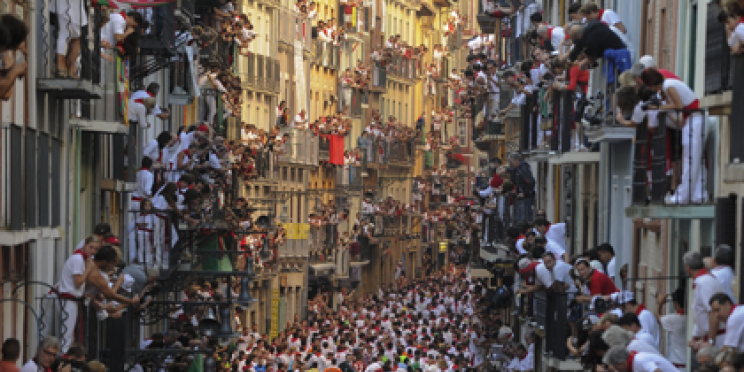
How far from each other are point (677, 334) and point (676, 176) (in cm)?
178

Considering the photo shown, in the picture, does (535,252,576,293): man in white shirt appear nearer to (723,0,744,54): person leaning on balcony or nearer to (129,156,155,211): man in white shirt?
(129,156,155,211): man in white shirt

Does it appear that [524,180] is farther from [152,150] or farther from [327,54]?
[327,54]

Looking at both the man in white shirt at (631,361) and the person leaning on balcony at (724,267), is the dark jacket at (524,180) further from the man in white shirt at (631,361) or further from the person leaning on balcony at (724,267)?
the man in white shirt at (631,361)

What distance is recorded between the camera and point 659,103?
17219 mm

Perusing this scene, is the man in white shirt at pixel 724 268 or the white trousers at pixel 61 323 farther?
the white trousers at pixel 61 323

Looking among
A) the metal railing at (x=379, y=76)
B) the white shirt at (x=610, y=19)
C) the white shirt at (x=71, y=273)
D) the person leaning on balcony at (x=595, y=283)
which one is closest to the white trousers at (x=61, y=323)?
the white shirt at (x=71, y=273)

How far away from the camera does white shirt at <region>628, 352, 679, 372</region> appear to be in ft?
49.1

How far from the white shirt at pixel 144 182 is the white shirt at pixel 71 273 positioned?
8.36 meters

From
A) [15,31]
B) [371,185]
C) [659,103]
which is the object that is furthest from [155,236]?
[371,185]

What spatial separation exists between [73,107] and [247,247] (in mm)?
27992

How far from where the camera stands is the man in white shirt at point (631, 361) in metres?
15.1

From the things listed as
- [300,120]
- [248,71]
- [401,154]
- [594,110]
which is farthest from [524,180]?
[401,154]

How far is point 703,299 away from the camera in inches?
579

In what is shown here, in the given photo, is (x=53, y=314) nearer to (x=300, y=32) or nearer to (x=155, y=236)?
(x=155, y=236)
